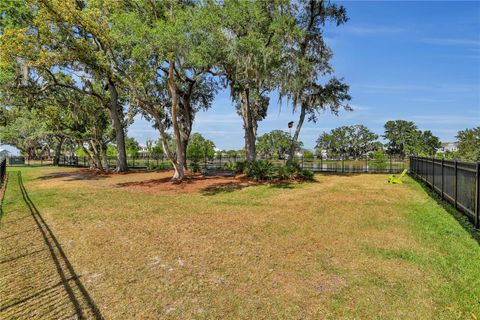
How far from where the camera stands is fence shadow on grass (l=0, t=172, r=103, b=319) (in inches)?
156

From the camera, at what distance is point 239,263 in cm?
564

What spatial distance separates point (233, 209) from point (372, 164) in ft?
78.2

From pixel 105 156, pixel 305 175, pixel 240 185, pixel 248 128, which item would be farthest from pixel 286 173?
pixel 105 156

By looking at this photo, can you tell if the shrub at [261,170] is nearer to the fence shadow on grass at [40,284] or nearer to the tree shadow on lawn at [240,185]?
the tree shadow on lawn at [240,185]

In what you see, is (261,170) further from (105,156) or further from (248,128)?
(105,156)

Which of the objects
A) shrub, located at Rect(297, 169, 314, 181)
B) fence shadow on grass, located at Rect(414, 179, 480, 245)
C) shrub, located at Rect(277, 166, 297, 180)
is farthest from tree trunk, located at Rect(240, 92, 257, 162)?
fence shadow on grass, located at Rect(414, 179, 480, 245)

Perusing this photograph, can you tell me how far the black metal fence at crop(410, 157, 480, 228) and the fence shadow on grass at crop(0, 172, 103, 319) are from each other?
887 cm

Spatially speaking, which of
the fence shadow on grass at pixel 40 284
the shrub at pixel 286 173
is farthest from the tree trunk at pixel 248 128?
the fence shadow on grass at pixel 40 284

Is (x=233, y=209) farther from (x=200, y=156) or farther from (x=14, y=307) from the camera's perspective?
(x=200, y=156)

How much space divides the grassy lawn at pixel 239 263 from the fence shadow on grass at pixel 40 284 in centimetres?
2

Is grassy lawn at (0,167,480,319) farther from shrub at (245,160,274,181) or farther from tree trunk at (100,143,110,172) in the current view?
tree trunk at (100,143,110,172)

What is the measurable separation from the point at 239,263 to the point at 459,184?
790cm

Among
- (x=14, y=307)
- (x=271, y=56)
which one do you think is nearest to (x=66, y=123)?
(x=271, y=56)

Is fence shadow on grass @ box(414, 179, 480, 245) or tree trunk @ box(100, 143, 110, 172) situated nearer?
fence shadow on grass @ box(414, 179, 480, 245)
